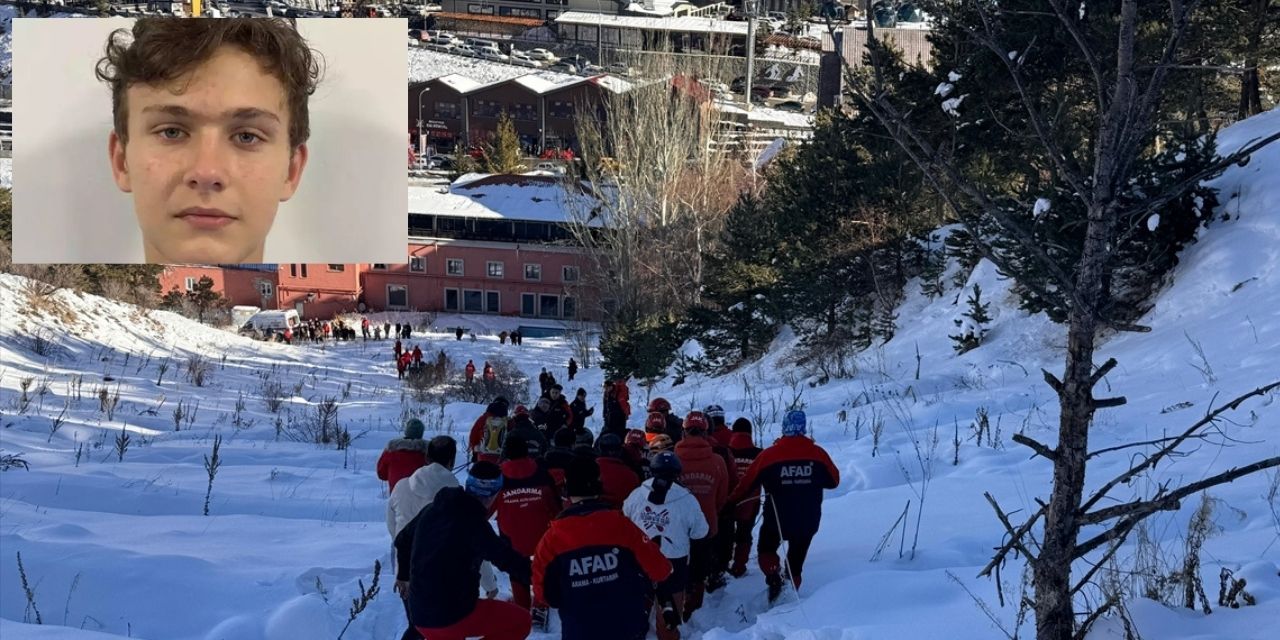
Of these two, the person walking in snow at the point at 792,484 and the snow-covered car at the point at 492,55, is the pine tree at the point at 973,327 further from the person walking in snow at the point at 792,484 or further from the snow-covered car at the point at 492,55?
the snow-covered car at the point at 492,55

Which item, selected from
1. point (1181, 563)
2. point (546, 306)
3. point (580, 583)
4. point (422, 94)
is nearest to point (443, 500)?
point (580, 583)

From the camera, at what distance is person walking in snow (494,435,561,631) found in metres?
6.12

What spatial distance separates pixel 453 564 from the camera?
183 inches

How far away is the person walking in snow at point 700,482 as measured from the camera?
620cm

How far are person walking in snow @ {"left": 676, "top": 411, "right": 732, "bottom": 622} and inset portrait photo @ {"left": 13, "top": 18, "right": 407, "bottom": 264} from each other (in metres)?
3.76

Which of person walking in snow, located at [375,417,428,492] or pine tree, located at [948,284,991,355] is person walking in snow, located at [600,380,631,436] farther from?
pine tree, located at [948,284,991,355]

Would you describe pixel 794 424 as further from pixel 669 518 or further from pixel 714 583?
pixel 714 583

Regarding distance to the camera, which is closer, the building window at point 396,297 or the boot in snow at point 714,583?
the boot in snow at point 714,583

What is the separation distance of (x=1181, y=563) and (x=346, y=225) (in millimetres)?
6649

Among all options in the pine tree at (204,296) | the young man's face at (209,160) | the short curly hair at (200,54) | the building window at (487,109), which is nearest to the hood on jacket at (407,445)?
the young man's face at (209,160)

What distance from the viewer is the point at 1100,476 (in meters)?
7.18

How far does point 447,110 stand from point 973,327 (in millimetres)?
52290

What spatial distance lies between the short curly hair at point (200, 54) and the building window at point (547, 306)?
37529mm

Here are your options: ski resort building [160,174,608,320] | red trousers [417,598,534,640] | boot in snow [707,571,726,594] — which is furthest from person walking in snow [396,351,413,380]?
red trousers [417,598,534,640]
